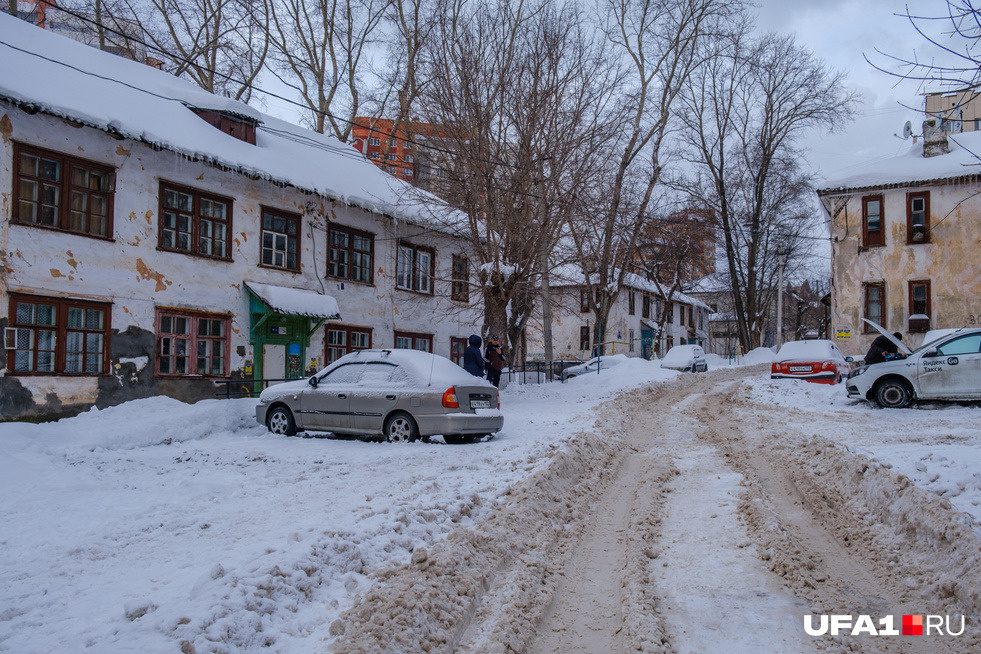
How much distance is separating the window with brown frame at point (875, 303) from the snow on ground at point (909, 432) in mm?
11148

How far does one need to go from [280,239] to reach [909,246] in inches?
959

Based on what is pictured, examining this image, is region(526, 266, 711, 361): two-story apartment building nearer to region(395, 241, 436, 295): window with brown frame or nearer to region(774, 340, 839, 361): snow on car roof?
region(395, 241, 436, 295): window with brown frame

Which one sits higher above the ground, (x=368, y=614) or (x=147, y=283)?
(x=147, y=283)

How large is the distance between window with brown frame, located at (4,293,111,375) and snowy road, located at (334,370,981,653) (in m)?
10.5

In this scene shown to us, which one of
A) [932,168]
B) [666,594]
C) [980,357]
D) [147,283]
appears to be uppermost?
[932,168]

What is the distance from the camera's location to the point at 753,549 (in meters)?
5.49

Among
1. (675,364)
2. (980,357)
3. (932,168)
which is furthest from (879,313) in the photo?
(980,357)

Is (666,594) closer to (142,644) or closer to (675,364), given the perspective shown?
(142,644)

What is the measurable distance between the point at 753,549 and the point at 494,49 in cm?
1614

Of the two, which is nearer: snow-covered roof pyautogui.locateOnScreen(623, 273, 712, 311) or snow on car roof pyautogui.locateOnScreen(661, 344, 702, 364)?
snow on car roof pyautogui.locateOnScreen(661, 344, 702, 364)

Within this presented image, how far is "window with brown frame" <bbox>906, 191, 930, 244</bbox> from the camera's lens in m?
26.7

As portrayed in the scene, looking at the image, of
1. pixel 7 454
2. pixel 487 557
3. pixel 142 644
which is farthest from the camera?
pixel 7 454

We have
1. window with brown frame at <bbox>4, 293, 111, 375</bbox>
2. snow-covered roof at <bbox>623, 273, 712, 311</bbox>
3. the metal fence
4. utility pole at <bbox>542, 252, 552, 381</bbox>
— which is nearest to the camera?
window with brown frame at <bbox>4, 293, 111, 375</bbox>

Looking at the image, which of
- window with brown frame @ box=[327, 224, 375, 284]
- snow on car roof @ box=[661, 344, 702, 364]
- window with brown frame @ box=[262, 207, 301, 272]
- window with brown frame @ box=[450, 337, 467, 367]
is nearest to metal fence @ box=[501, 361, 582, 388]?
window with brown frame @ box=[450, 337, 467, 367]
